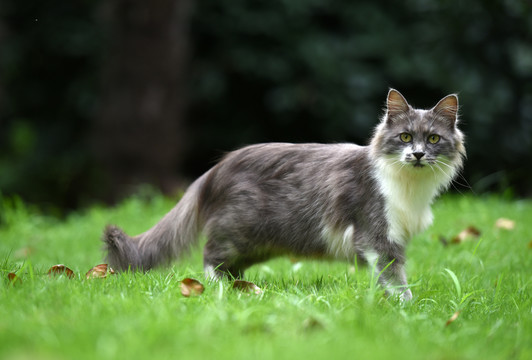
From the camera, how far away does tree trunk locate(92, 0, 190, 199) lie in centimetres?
1093

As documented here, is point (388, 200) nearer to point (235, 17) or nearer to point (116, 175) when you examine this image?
point (116, 175)

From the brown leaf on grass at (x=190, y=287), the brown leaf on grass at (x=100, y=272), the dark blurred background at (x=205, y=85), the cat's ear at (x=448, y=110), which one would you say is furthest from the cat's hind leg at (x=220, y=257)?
the dark blurred background at (x=205, y=85)

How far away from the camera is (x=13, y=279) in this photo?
3.58 meters

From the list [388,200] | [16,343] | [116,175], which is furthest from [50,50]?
[16,343]

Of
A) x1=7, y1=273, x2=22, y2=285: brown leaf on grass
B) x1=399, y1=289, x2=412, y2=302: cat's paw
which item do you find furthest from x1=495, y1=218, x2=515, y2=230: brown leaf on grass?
x1=7, y1=273, x2=22, y2=285: brown leaf on grass

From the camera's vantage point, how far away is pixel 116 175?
1108cm

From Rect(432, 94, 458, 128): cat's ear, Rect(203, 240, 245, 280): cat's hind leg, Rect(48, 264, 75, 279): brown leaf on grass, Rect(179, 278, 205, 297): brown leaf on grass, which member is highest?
Rect(432, 94, 458, 128): cat's ear

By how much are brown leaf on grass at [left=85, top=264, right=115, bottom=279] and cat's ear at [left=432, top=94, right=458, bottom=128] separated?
102 inches

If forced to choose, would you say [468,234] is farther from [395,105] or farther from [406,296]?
[406,296]

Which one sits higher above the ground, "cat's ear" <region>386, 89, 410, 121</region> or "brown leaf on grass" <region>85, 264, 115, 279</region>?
"cat's ear" <region>386, 89, 410, 121</region>

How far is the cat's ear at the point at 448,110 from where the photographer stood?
4.71m

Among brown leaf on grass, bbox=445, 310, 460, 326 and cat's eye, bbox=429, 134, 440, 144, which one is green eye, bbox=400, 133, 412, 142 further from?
brown leaf on grass, bbox=445, 310, 460, 326

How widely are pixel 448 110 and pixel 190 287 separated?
2323 millimetres

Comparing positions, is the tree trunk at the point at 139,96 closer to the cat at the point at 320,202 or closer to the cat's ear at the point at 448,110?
the cat at the point at 320,202
